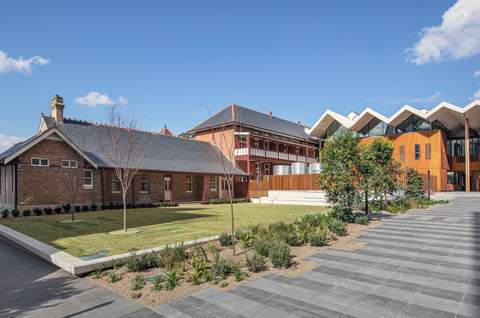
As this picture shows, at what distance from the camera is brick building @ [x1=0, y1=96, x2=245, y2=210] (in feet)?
60.9

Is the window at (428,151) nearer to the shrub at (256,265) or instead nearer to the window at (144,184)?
the window at (144,184)

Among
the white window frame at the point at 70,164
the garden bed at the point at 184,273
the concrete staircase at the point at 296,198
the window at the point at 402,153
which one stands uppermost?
the window at the point at 402,153

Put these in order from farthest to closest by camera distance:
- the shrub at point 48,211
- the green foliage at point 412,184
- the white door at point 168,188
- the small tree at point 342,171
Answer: the white door at point 168,188 → the green foliage at point 412,184 → the shrub at point 48,211 → the small tree at point 342,171

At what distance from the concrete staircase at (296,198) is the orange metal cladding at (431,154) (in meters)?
12.9

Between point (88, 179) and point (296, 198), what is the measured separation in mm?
16853

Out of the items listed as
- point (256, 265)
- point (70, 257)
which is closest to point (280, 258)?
point (256, 265)

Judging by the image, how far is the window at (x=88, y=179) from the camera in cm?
2136

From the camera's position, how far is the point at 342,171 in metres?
12.3

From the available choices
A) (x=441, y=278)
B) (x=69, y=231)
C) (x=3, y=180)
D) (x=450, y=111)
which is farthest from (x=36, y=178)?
(x=450, y=111)

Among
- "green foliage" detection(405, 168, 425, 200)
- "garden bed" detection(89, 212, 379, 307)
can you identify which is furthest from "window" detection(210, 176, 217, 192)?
"garden bed" detection(89, 212, 379, 307)

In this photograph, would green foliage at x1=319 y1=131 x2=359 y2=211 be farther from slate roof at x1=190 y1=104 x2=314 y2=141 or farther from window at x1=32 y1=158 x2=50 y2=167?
→ slate roof at x1=190 y1=104 x2=314 y2=141

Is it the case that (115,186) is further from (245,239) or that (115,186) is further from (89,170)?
(245,239)

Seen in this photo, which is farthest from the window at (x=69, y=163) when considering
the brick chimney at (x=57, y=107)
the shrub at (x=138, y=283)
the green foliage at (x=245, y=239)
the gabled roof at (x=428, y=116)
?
the gabled roof at (x=428, y=116)

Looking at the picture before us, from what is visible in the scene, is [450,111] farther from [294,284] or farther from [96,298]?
[96,298]
